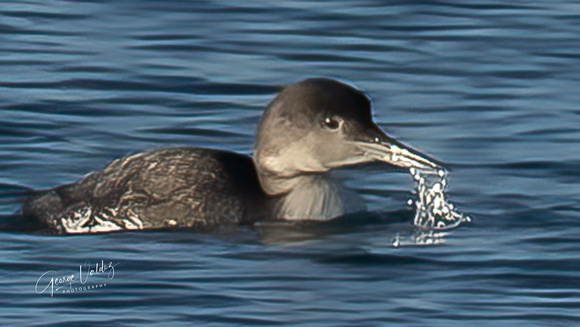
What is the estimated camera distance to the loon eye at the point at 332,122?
438 inches

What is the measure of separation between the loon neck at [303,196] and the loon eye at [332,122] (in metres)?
0.40

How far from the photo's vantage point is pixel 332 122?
36.6 ft

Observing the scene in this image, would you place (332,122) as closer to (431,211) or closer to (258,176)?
(258,176)

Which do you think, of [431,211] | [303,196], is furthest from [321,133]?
[431,211]

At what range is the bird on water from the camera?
11070mm

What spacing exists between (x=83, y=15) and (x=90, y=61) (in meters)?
1.37

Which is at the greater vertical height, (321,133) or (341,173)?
(321,133)

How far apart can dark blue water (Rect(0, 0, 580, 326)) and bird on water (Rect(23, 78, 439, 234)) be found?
5.9 inches

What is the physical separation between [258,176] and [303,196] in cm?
32
